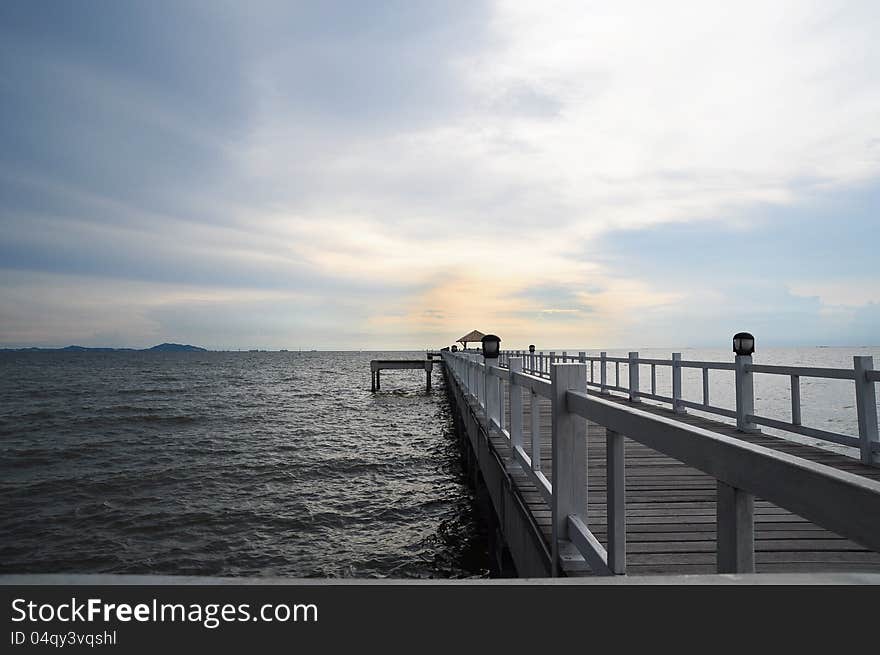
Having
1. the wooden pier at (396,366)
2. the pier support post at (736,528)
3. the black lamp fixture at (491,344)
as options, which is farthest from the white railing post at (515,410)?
the wooden pier at (396,366)

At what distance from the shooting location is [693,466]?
1678 millimetres

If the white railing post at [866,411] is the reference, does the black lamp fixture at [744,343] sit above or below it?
above

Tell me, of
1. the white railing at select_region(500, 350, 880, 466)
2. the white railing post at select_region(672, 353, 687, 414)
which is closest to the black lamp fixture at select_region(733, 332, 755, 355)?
the white railing at select_region(500, 350, 880, 466)

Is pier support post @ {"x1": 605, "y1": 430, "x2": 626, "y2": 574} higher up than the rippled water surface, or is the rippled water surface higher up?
pier support post @ {"x1": 605, "y1": 430, "x2": 626, "y2": 574}

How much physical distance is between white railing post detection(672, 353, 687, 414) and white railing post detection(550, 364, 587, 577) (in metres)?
7.99

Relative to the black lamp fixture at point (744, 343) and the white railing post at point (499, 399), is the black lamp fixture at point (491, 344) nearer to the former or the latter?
the white railing post at point (499, 399)

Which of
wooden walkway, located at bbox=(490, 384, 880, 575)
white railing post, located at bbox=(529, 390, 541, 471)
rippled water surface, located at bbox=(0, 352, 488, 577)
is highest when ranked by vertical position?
white railing post, located at bbox=(529, 390, 541, 471)

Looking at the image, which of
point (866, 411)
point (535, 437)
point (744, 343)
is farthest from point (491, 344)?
point (535, 437)

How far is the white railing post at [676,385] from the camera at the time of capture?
1047 cm

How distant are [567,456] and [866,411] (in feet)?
15.9

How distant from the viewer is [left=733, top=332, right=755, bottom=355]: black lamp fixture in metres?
8.90

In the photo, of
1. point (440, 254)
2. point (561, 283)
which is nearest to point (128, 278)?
point (440, 254)

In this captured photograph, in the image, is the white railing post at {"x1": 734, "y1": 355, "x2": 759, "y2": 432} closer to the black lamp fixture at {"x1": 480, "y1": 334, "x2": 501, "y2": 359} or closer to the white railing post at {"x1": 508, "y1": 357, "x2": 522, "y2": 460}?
the white railing post at {"x1": 508, "y1": 357, "x2": 522, "y2": 460}

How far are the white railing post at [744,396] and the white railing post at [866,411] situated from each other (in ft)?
7.14
